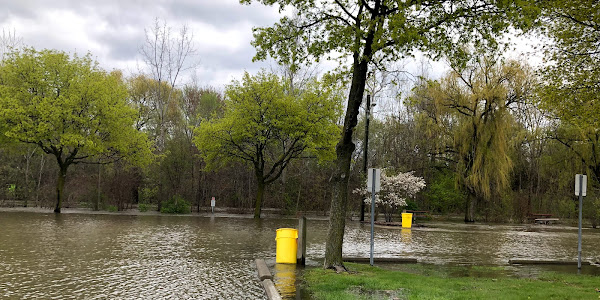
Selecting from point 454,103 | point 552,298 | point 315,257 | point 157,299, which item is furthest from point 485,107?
point 157,299

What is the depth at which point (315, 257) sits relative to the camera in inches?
536

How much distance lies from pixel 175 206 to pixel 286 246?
921 inches

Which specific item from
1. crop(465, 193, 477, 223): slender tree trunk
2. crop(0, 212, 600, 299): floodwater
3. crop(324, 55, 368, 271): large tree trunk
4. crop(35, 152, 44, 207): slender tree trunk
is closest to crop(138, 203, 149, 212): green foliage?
crop(35, 152, 44, 207): slender tree trunk

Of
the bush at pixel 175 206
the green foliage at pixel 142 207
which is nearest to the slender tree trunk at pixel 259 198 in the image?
the bush at pixel 175 206

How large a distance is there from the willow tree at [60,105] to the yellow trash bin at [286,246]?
19.7m

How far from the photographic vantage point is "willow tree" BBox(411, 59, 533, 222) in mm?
33656

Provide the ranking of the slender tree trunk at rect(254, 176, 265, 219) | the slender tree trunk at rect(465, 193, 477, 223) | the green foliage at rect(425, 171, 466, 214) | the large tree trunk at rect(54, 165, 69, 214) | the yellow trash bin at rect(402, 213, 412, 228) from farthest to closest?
the green foliage at rect(425, 171, 466, 214) → the slender tree trunk at rect(465, 193, 477, 223) → the slender tree trunk at rect(254, 176, 265, 219) → the large tree trunk at rect(54, 165, 69, 214) → the yellow trash bin at rect(402, 213, 412, 228)

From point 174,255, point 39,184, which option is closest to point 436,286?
point 174,255

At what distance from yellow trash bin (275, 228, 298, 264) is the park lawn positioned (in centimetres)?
129

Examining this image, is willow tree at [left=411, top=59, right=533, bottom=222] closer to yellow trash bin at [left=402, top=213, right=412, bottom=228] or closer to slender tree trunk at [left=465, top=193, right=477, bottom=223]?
slender tree trunk at [left=465, top=193, right=477, bottom=223]

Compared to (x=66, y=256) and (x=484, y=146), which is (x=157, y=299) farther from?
(x=484, y=146)

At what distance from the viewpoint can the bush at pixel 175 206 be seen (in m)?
33.5

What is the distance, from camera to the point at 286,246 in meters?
12.0

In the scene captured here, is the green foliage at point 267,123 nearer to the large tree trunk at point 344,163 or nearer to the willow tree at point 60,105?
the willow tree at point 60,105
